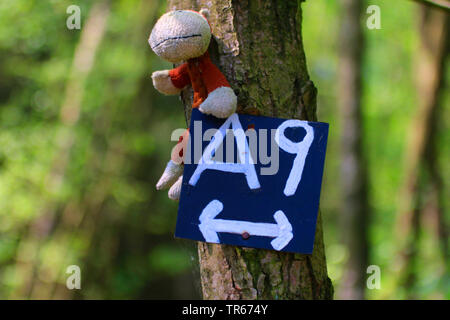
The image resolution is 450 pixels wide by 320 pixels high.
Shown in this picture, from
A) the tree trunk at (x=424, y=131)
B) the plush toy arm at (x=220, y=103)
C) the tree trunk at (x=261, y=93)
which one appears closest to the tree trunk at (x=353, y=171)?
the tree trunk at (x=424, y=131)

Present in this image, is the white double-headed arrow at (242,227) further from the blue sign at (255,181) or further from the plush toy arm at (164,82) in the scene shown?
the plush toy arm at (164,82)

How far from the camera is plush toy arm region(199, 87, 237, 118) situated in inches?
39.8

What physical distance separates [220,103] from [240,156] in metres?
0.14

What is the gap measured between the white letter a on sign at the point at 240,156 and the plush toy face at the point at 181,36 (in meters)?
0.19

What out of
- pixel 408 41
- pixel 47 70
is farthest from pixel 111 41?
pixel 408 41

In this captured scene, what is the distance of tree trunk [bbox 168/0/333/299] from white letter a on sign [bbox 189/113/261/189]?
0.05m

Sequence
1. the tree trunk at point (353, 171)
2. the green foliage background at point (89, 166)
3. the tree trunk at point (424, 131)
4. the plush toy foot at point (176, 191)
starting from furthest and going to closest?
1. the green foliage background at point (89, 166)
2. the tree trunk at point (424, 131)
3. the tree trunk at point (353, 171)
4. the plush toy foot at point (176, 191)

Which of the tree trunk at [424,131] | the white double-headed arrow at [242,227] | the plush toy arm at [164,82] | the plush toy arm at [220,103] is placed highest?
the tree trunk at [424,131]

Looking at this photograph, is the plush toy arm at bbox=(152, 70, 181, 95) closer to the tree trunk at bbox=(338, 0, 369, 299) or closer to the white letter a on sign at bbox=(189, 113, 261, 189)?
the white letter a on sign at bbox=(189, 113, 261, 189)

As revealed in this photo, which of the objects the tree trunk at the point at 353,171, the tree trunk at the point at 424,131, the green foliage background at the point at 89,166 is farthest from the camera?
the green foliage background at the point at 89,166

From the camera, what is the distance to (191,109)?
3.78 ft

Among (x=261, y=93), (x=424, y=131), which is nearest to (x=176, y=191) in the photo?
(x=261, y=93)

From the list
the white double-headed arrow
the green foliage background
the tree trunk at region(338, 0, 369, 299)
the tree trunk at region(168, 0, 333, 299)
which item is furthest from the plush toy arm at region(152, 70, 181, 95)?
the green foliage background

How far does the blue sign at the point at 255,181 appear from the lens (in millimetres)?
→ 1062
